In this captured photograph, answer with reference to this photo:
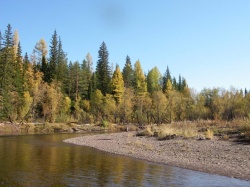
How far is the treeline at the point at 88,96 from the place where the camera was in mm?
58281

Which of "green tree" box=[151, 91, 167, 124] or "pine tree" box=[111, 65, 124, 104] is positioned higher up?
"pine tree" box=[111, 65, 124, 104]

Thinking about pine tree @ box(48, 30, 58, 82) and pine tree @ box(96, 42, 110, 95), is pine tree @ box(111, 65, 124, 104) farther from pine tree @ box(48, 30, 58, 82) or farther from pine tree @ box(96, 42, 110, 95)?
pine tree @ box(48, 30, 58, 82)

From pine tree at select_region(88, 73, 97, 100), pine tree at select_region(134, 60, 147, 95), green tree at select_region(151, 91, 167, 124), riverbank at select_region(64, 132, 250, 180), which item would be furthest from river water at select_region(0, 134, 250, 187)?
pine tree at select_region(134, 60, 147, 95)

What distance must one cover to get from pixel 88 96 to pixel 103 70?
389 inches

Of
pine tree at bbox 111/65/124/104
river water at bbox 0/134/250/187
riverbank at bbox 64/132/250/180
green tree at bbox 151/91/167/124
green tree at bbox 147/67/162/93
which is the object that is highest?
green tree at bbox 147/67/162/93

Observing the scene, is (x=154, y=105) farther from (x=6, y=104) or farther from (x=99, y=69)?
(x=6, y=104)

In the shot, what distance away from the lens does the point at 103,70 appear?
8712cm

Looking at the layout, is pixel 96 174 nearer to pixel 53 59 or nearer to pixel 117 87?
pixel 117 87

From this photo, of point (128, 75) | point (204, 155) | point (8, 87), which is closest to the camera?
point (204, 155)

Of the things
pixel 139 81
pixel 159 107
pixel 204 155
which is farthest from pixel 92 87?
pixel 204 155

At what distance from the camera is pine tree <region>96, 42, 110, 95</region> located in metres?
83.4

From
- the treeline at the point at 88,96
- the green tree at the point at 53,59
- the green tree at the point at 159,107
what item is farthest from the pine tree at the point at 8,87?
the green tree at the point at 159,107

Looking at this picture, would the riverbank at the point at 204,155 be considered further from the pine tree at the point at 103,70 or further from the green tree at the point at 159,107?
the pine tree at the point at 103,70

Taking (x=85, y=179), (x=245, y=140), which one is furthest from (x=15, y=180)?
(x=245, y=140)
